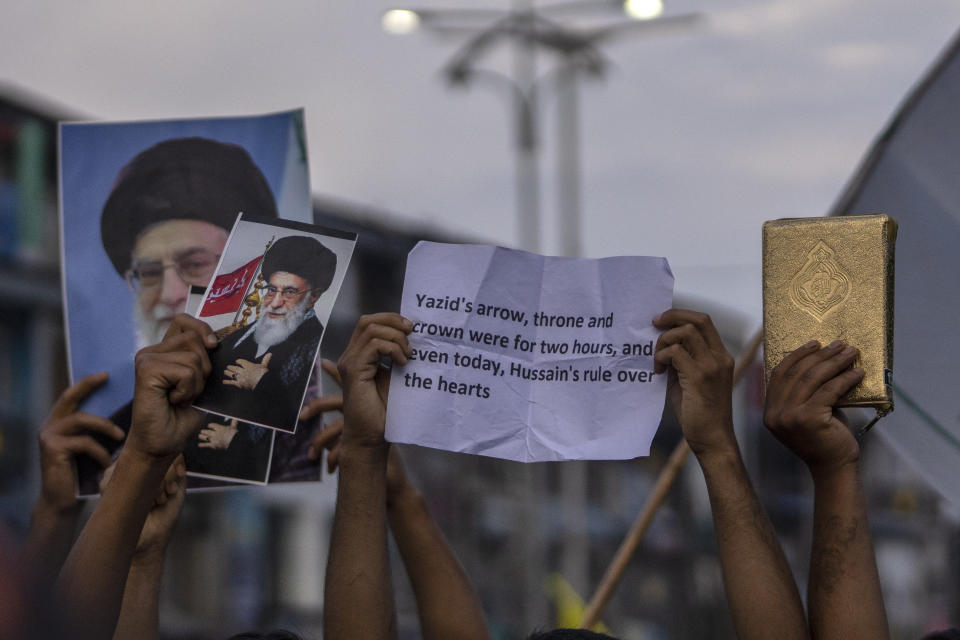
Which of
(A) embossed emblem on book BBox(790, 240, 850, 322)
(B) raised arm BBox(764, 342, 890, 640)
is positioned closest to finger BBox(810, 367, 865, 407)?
(B) raised arm BBox(764, 342, 890, 640)

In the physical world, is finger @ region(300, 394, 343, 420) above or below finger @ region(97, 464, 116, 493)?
above

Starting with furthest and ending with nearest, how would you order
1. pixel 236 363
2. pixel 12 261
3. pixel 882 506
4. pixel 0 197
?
pixel 882 506 → pixel 12 261 → pixel 0 197 → pixel 236 363

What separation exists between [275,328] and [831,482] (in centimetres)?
102

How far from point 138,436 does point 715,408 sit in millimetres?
984

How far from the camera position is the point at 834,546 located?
236cm

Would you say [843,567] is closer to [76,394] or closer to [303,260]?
[303,260]

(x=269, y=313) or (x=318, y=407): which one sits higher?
(x=269, y=313)

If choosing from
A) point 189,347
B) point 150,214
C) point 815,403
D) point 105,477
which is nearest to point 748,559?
point 815,403

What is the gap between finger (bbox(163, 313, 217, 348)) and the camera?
2500 mm

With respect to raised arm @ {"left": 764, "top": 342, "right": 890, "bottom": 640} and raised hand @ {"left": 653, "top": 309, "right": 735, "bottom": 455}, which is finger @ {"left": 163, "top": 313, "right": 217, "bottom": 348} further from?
raised arm @ {"left": 764, "top": 342, "right": 890, "bottom": 640}

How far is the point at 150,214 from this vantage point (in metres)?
3.14

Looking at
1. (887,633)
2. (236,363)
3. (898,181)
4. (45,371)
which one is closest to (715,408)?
(887,633)

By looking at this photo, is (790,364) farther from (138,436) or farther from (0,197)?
(0,197)

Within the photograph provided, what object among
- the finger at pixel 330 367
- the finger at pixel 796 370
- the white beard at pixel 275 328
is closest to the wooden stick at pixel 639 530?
the finger at pixel 330 367
